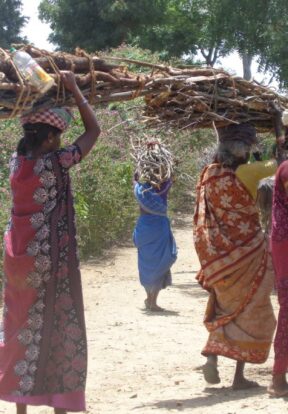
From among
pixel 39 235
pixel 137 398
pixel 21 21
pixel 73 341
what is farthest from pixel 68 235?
pixel 21 21

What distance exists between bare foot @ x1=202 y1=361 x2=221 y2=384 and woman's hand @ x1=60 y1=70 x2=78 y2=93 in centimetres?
224

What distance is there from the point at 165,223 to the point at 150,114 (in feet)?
12.0

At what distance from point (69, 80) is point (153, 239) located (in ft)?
16.5

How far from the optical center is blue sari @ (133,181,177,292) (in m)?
9.37

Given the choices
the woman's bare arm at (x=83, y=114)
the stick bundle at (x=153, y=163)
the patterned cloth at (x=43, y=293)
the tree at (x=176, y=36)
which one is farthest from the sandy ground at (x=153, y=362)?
the tree at (x=176, y=36)

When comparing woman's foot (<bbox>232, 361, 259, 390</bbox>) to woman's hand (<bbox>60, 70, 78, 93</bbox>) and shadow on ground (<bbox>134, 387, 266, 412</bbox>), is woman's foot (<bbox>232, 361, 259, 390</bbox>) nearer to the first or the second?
shadow on ground (<bbox>134, 387, 266, 412</bbox>)

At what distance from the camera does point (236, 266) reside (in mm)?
5730

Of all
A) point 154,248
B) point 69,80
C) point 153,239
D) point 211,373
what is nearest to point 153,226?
point 153,239

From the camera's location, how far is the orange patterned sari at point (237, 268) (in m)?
5.74

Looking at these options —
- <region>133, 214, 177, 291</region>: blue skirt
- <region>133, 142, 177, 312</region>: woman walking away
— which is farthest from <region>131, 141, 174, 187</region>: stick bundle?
<region>133, 214, 177, 291</region>: blue skirt

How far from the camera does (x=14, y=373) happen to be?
15.7 feet

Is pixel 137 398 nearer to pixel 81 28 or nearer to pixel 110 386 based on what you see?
pixel 110 386

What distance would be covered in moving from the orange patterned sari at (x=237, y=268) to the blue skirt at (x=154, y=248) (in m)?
3.67

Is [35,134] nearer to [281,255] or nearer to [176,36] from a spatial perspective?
[281,255]
